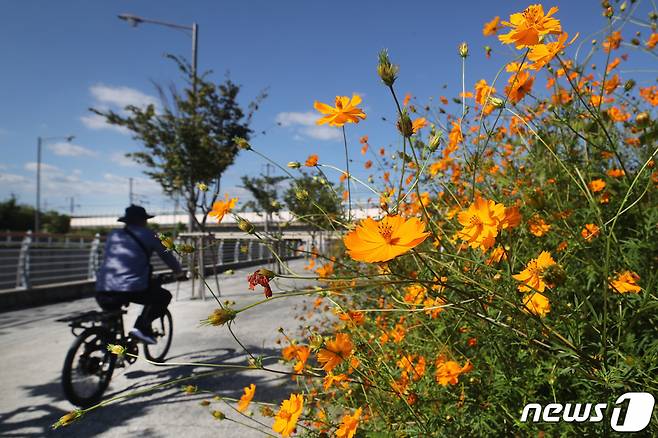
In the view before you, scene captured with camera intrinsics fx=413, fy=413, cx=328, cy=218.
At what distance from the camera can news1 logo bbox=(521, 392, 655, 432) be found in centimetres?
92

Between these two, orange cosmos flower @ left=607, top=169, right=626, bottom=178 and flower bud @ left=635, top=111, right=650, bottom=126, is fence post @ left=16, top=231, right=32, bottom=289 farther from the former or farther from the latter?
flower bud @ left=635, top=111, right=650, bottom=126

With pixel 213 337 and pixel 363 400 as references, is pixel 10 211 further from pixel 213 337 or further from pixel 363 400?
pixel 363 400

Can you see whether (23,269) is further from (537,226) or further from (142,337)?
(537,226)

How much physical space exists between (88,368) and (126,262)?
84 centimetres

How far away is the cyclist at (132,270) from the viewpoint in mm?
3428

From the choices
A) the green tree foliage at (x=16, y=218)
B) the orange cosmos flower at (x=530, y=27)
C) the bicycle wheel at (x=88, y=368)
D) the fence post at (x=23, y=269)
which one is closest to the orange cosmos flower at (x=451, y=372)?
the orange cosmos flower at (x=530, y=27)

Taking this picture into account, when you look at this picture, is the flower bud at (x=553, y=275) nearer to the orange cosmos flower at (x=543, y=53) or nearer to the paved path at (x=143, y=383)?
the orange cosmos flower at (x=543, y=53)

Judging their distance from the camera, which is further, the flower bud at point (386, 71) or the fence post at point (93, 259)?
the fence post at point (93, 259)

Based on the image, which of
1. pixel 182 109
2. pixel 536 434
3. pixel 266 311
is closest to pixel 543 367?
pixel 536 434

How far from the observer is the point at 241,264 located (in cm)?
1479

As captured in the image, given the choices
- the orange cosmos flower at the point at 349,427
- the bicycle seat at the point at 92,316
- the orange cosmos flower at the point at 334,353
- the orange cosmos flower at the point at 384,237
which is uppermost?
the orange cosmos flower at the point at 384,237

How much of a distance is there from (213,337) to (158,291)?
122cm

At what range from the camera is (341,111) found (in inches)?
42.0

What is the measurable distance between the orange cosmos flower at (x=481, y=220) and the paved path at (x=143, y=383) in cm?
58
